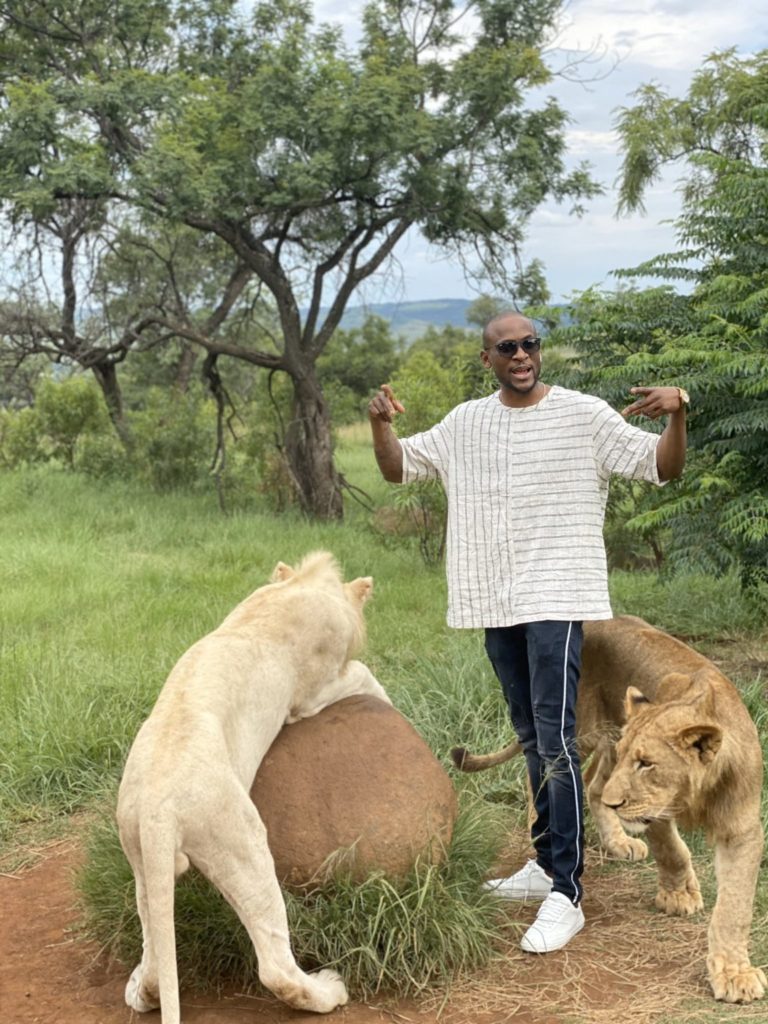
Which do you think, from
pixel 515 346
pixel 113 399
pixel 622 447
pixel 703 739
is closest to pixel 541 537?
pixel 622 447

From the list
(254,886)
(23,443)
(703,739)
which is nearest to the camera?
(254,886)

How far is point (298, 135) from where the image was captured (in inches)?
590

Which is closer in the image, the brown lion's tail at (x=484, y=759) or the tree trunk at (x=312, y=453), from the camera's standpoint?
the brown lion's tail at (x=484, y=759)

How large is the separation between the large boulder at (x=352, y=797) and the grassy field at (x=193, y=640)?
0.46ft

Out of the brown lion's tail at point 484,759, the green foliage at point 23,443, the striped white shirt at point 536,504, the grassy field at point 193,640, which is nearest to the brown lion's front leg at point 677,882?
the grassy field at point 193,640

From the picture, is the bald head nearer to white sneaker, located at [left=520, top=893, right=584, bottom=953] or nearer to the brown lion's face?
the brown lion's face

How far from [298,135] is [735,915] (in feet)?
42.2

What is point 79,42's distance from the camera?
1684 cm

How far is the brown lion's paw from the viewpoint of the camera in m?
4.87

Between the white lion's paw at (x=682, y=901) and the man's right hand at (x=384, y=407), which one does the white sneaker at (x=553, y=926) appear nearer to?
the white lion's paw at (x=682, y=901)

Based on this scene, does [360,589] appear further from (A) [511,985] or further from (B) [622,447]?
(A) [511,985]

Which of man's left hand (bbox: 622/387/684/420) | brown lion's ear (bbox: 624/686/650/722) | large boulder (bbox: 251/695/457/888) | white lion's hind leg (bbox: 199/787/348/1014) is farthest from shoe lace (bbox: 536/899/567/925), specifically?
man's left hand (bbox: 622/387/684/420)

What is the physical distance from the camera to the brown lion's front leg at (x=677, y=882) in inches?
190

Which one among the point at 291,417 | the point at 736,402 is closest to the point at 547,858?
the point at 736,402
